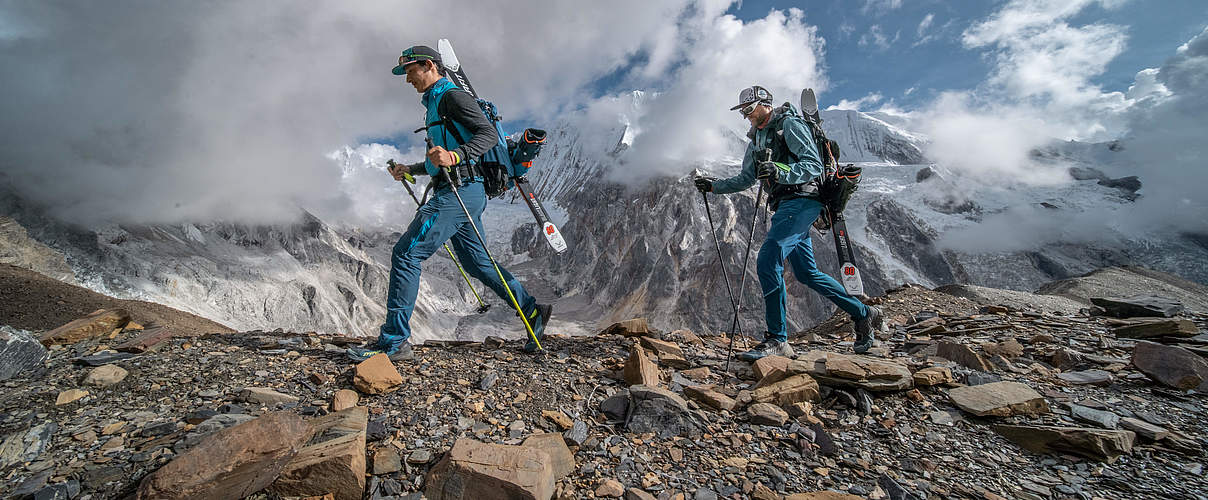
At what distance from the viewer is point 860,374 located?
12.1 ft

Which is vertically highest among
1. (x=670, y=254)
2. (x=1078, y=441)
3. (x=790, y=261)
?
(x=670, y=254)

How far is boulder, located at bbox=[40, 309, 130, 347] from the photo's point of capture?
4.46 meters

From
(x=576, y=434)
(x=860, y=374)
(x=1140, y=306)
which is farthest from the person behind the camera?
(x=1140, y=306)

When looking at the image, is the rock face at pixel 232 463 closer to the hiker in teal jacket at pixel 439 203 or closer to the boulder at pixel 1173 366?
the hiker in teal jacket at pixel 439 203

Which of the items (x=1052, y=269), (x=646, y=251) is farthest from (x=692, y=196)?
(x=1052, y=269)

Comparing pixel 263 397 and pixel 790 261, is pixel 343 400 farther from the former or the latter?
pixel 790 261

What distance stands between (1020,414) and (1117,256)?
108m

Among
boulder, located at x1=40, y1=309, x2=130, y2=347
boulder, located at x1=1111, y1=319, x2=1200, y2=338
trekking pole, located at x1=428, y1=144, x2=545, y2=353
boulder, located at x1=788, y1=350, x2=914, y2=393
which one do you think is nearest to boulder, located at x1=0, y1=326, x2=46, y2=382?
boulder, located at x1=40, y1=309, x2=130, y2=347

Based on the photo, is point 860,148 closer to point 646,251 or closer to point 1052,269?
point 1052,269

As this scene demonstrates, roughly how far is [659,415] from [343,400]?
2355mm

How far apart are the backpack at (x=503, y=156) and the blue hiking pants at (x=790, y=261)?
9.54ft

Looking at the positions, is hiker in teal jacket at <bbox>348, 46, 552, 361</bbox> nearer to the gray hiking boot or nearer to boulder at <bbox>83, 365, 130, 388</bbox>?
boulder at <bbox>83, 365, 130, 388</bbox>

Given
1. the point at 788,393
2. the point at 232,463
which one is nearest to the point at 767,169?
the point at 788,393

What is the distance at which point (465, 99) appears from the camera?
442 centimetres
